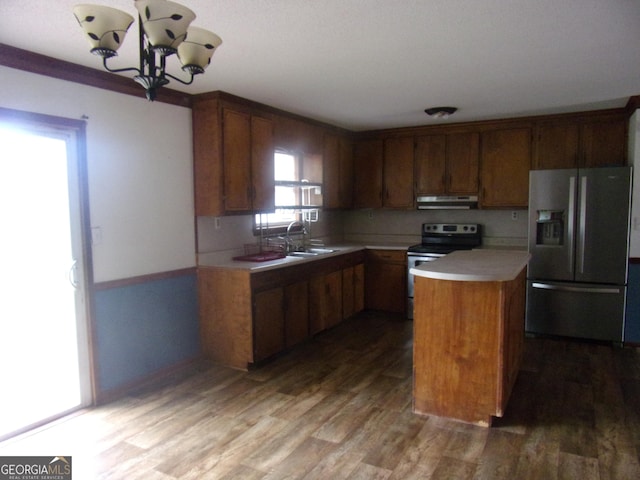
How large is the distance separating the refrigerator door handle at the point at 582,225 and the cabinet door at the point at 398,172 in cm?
187

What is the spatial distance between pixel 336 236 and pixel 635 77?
146 inches

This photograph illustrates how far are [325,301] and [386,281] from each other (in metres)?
1.05

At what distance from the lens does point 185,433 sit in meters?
2.74

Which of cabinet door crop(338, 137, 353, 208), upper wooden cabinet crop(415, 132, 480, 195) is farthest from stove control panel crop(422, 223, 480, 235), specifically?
cabinet door crop(338, 137, 353, 208)

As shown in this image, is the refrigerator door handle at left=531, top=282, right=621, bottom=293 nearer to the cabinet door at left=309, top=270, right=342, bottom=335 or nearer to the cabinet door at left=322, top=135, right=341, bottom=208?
the cabinet door at left=309, top=270, right=342, bottom=335

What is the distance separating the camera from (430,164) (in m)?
5.41

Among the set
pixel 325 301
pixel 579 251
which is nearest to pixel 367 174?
pixel 325 301

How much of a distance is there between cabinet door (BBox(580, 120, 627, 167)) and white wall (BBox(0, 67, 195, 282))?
3903 mm

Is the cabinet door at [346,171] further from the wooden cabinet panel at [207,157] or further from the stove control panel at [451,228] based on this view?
the wooden cabinet panel at [207,157]

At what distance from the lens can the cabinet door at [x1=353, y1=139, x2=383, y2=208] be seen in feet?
18.8

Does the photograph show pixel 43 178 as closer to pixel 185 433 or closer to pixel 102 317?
pixel 102 317

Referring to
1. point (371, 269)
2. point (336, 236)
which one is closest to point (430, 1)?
point (371, 269)

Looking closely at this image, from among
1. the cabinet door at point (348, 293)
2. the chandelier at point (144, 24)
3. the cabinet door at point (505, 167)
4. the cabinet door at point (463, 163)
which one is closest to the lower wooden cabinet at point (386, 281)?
the cabinet door at point (348, 293)

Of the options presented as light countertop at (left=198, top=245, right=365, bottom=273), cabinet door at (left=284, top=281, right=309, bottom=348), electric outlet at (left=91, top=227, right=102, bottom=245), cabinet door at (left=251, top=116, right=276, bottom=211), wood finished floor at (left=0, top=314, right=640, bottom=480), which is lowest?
wood finished floor at (left=0, top=314, right=640, bottom=480)
